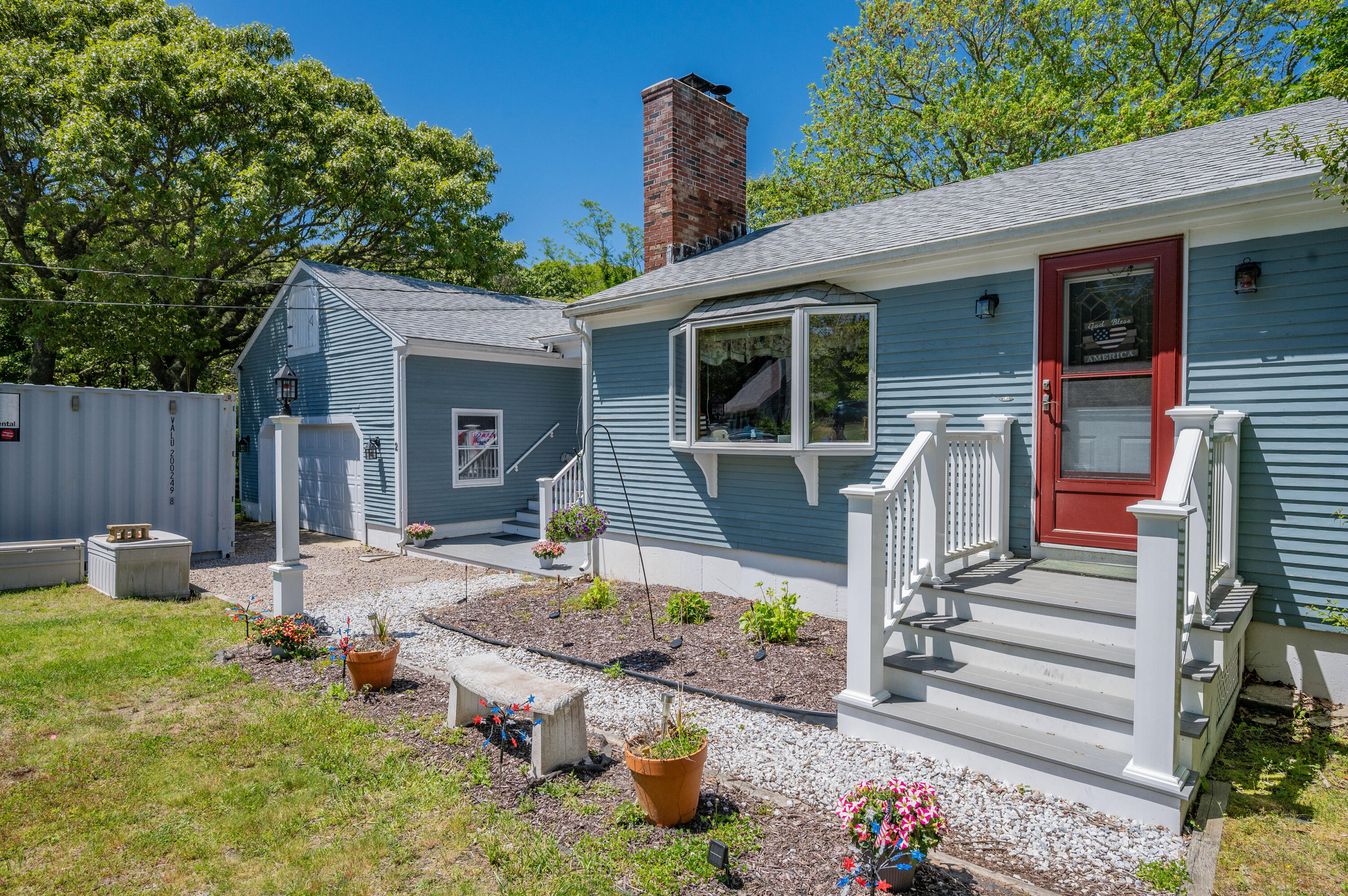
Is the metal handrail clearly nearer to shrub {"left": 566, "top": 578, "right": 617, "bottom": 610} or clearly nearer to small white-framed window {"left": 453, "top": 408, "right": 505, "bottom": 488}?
small white-framed window {"left": 453, "top": 408, "right": 505, "bottom": 488}

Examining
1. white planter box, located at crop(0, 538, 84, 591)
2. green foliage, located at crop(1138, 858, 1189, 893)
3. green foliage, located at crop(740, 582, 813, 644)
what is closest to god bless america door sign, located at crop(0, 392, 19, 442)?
white planter box, located at crop(0, 538, 84, 591)

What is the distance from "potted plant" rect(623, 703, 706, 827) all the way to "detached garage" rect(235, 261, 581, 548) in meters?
8.52

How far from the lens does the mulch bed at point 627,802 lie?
271cm

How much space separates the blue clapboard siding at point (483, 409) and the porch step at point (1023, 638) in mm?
9088

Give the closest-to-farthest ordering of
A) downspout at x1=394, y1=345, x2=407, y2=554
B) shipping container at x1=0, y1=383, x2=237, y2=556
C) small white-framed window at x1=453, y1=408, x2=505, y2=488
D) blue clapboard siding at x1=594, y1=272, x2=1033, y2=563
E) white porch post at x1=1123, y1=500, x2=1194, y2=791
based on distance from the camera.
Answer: white porch post at x1=1123, y1=500, x2=1194, y2=791
blue clapboard siding at x1=594, y1=272, x2=1033, y2=563
shipping container at x1=0, y1=383, x2=237, y2=556
downspout at x1=394, y1=345, x2=407, y2=554
small white-framed window at x1=453, y1=408, x2=505, y2=488

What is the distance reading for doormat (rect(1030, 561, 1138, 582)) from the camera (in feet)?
15.2

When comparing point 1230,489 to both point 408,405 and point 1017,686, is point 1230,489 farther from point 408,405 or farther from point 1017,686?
point 408,405

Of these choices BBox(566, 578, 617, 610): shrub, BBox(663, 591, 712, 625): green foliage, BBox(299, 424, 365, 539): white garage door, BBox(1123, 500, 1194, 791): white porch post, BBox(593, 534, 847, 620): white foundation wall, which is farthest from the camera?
BBox(299, 424, 365, 539): white garage door

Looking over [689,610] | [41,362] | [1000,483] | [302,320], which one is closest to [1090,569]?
[1000,483]

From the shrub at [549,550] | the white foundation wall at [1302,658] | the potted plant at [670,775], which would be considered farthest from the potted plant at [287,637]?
the white foundation wall at [1302,658]

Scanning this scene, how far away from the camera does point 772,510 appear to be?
6840 millimetres

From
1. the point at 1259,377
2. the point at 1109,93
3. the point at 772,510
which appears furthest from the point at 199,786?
the point at 1109,93

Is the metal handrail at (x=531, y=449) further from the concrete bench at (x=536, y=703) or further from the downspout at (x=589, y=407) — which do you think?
the concrete bench at (x=536, y=703)

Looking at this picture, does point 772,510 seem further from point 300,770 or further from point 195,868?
point 195,868
